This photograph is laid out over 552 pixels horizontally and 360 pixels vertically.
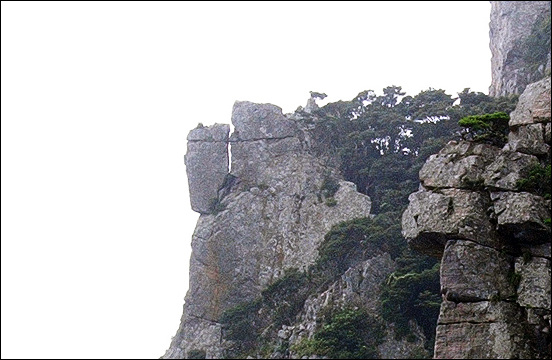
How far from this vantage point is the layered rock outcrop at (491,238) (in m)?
18.9

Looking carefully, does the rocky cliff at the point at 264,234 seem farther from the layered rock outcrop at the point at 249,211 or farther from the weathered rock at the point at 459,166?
the weathered rock at the point at 459,166

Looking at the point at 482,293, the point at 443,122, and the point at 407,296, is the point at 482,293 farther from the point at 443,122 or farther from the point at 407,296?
the point at 443,122

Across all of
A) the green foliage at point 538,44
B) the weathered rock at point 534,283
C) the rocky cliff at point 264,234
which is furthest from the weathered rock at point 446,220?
the green foliage at point 538,44

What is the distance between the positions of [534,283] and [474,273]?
6.00 feet

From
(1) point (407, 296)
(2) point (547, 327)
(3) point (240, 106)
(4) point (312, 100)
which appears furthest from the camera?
(4) point (312, 100)

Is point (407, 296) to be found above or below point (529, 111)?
below

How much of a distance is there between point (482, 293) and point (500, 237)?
2.19 m

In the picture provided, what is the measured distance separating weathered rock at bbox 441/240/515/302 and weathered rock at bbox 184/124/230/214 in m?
26.3

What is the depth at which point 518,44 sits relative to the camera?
4909 centimetres

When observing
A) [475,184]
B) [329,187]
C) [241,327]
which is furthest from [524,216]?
[329,187]

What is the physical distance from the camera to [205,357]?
3603cm

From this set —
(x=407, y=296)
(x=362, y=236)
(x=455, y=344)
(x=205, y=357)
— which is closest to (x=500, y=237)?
(x=455, y=344)

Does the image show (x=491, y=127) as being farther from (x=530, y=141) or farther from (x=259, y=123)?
(x=259, y=123)

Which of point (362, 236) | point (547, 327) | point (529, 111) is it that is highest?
point (529, 111)
